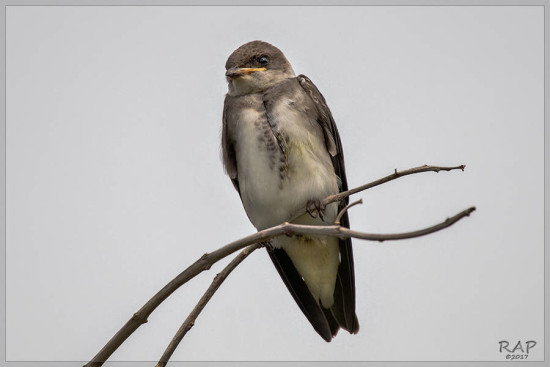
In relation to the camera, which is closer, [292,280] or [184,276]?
[184,276]

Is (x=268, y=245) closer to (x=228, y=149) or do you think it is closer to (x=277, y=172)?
(x=277, y=172)

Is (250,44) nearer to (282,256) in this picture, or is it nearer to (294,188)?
(294,188)

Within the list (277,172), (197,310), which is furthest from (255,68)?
(197,310)

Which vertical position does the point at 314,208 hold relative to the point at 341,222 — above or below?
above

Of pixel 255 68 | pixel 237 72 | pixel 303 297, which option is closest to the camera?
pixel 237 72

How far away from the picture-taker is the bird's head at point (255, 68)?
686 cm

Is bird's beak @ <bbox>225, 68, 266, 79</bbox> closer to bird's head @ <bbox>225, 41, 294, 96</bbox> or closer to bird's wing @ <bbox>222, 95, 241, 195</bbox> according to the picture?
bird's head @ <bbox>225, 41, 294, 96</bbox>

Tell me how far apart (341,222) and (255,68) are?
1598 mm

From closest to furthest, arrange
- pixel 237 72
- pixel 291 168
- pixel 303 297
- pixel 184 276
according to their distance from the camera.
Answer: pixel 184 276
pixel 291 168
pixel 237 72
pixel 303 297

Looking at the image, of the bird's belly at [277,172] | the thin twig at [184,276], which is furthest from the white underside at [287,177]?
the thin twig at [184,276]

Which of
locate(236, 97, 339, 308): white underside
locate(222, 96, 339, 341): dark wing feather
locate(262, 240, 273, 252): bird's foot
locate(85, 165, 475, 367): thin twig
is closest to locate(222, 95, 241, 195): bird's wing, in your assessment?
locate(222, 96, 339, 341): dark wing feather

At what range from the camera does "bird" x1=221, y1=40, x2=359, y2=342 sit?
6.48 metres

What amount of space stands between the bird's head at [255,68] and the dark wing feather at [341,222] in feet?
0.78

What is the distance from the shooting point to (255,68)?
701cm
